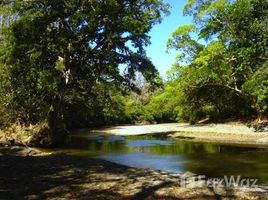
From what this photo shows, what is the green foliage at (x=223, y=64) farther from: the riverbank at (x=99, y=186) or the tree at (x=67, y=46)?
the riverbank at (x=99, y=186)

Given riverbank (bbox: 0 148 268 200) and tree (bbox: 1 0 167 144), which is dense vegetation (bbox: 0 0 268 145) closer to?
tree (bbox: 1 0 167 144)

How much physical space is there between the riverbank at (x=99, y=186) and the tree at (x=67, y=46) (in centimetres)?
1812

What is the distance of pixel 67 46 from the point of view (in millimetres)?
33656

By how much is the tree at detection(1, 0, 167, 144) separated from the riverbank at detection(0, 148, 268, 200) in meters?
18.1

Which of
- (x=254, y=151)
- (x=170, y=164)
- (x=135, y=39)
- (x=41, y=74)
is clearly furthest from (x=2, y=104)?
(x=254, y=151)

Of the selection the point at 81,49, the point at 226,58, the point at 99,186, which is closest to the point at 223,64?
the point at 226,58

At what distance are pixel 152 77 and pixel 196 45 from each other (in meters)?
17.1

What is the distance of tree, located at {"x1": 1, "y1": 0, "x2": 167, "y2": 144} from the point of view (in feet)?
104

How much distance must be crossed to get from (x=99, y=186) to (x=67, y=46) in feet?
75.7

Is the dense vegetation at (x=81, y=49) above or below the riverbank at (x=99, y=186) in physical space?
above

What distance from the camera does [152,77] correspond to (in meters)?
34.8

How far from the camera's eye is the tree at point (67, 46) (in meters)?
31.6

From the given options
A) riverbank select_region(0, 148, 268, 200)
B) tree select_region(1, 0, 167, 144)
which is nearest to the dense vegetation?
tree select_region(1, 0, 167, 144)

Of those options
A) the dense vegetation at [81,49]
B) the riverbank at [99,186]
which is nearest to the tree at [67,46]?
the dense vegetation at [81,49]
